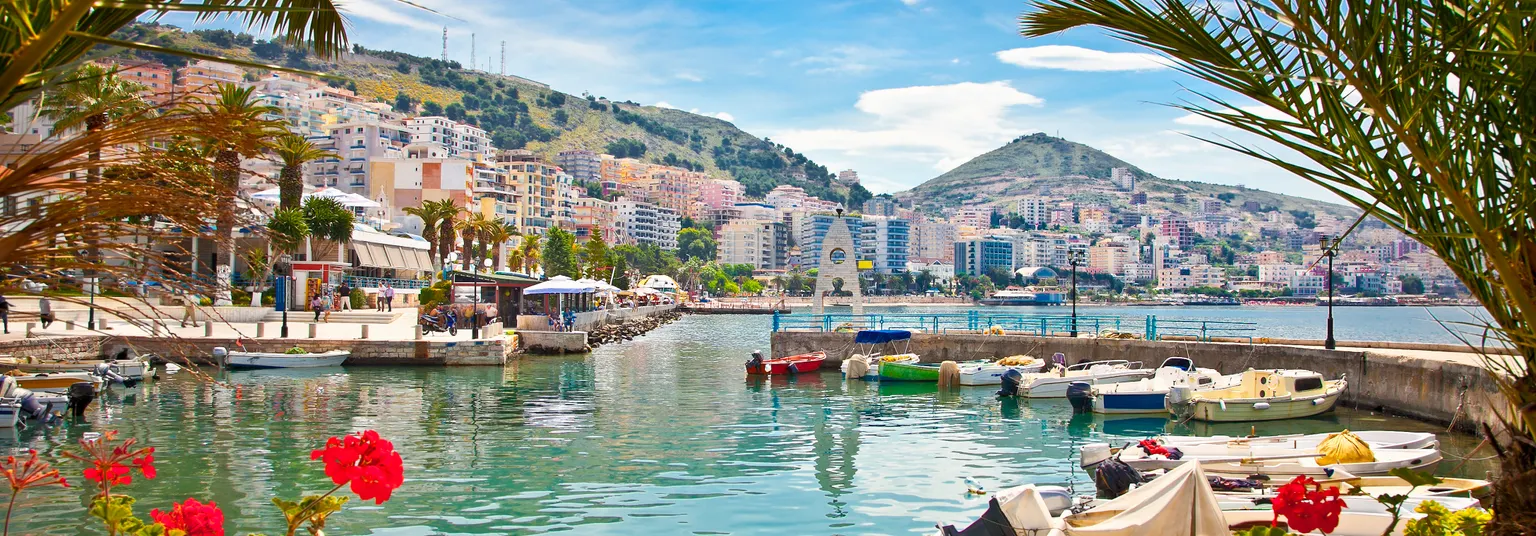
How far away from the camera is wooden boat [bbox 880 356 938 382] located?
1240 inches

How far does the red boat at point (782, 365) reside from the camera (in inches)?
1296

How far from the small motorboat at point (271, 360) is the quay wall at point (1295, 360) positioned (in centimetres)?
1509

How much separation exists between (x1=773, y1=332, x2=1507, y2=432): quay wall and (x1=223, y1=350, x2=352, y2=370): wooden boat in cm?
1506

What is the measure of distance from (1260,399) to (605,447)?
14658 mm

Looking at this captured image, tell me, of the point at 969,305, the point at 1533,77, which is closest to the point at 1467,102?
the point at 1533,77

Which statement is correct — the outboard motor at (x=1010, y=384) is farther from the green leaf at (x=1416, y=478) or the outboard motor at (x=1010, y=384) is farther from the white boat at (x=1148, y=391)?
the green leaf at (x=1416, y=478)

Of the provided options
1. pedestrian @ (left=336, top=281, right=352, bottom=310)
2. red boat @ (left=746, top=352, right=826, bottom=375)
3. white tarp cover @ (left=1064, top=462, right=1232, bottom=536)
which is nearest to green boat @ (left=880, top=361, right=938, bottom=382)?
red boat @ (left=746, top=352, right=826, bottom=375)

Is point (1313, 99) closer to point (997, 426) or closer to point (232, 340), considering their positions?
point (997, 426)

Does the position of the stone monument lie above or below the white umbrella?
above

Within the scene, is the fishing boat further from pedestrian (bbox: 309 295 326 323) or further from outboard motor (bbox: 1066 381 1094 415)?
pedestrian (bbox: 309 295 326 323)

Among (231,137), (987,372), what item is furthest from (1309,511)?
(987,372)

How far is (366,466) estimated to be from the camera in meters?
4.32

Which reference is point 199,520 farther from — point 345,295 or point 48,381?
point 345,295

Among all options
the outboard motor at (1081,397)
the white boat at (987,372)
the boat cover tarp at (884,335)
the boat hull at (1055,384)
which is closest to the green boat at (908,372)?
the white boat at (987,372)
